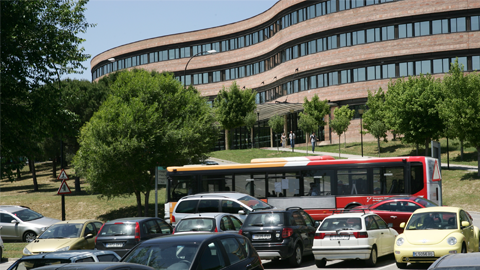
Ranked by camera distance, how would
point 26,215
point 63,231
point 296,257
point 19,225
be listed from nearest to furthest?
point 296,257 < point 63,231 < point 19,225 < point 26,215

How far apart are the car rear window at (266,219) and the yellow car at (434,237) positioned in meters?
3.27

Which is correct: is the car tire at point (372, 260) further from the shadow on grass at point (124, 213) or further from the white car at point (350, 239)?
the shadow on grass at point (124, 213)

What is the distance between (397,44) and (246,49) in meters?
26.6

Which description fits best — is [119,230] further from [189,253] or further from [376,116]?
Answer: [376,116]

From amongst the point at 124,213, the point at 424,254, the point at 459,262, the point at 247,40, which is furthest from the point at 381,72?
the point at 459,262

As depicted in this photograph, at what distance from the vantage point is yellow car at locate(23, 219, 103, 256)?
15617mm

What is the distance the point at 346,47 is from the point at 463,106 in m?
25.0

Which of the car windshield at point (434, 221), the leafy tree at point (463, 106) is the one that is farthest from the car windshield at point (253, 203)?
the leafy tree at point (463, 106)

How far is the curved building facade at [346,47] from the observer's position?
55281 millimetres

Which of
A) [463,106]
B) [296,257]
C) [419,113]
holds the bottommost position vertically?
[296,257]

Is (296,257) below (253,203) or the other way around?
below

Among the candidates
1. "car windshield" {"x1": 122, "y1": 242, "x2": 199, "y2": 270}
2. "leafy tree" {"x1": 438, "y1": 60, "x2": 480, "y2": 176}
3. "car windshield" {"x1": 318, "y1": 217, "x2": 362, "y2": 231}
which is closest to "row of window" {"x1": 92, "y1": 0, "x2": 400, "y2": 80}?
"leafy tree" {"x1": 438, "y1": 60, "x2": 480, "y2": 176}

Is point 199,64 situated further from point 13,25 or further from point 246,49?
point 13,25

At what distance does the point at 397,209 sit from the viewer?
62.1 feet
